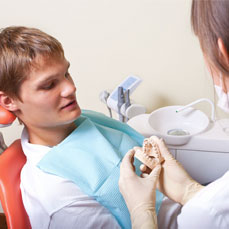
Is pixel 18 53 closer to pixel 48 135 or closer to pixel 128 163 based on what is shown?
pixel 48 135

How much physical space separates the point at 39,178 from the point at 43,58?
1.33 ft

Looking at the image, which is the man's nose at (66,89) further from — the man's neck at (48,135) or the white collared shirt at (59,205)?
the white collared shirt at (59,205)

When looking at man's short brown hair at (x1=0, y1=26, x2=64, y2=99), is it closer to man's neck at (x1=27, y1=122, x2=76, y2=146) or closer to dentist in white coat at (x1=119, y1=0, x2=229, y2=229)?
man's neck at (x1=27, y1=122, x2=76, y2=146)

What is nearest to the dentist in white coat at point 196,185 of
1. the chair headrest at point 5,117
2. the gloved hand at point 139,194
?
the gloved hand at point 139,194

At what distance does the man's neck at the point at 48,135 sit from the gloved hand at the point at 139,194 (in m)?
0.27

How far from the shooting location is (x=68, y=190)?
1.02 metres

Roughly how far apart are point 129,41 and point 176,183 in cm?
84

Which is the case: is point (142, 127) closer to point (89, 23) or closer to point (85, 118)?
point (85, 118)

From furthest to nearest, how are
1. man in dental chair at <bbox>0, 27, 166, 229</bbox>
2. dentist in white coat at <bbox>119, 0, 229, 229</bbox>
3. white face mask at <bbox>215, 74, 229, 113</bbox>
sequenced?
1. man in dental chair at <bbox>0, 27, 166, 229</bbox>
2. white face mask at <bbox>215, 74, 229, 113</bbox>
3. dentist in white coat at <bbox>119, 0, 229, 229</bbox>

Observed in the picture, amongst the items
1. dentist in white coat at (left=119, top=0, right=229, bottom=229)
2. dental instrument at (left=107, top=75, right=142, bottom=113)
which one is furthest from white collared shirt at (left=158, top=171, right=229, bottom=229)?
dental instrument at (left=107, top=75, right=142, bottom=113)

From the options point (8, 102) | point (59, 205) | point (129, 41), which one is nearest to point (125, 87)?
point (129, 41)

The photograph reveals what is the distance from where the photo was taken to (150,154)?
1.15 metres

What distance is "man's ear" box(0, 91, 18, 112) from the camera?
1.08 meters

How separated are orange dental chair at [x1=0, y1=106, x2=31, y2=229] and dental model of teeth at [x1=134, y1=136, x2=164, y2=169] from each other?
422 mm
